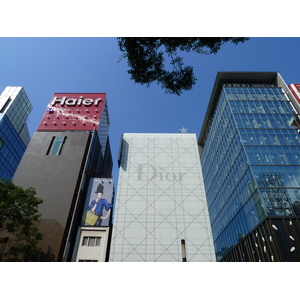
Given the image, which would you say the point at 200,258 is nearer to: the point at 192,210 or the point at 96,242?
the point at 192,210

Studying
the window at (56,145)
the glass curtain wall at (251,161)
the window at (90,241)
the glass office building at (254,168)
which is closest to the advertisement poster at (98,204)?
the window at (90,241)

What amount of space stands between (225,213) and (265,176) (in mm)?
14861

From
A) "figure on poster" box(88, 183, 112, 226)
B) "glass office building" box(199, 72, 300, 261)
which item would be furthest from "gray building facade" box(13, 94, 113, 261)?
"glass office building" box(199, 72, 300, 261)

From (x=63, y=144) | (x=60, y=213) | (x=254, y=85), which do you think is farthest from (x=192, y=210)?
(x=254, y=85)

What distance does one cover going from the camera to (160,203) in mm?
35750

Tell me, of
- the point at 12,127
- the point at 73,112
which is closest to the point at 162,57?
the point at 73,112

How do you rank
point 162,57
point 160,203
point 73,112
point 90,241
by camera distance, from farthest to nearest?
point 73,112, point 160,203, point 90,241, point 162,57

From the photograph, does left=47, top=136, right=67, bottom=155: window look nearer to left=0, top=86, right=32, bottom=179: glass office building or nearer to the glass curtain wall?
left=0, top=86, right=32, bottom=179: glass office building

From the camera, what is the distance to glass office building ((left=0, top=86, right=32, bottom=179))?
50.0 meters

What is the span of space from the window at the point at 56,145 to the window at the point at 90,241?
14728 mm

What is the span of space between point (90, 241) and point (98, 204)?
527 centimetres

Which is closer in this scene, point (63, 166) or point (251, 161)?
point (63, 166)

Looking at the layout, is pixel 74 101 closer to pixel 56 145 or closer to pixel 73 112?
pixel 73 112

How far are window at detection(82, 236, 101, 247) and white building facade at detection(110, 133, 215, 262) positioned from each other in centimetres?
247
